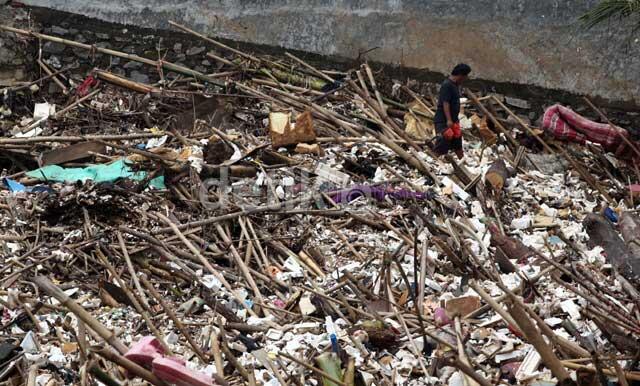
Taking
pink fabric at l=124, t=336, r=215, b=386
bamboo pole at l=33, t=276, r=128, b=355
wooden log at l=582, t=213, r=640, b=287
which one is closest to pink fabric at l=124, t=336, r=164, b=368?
pink fabric at l=124, t=336, r=215, b=386

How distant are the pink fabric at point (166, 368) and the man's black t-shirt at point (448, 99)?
4.49 m

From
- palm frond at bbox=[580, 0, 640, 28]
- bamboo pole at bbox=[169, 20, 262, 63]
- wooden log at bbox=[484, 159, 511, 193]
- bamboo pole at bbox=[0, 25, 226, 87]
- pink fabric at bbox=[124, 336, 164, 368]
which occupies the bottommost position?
wooden log at bbox=[484, 159, 511, 193]

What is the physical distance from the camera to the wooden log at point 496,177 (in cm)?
719

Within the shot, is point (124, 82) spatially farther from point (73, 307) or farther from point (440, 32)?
point (73, 307)

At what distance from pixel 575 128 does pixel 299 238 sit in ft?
12.8

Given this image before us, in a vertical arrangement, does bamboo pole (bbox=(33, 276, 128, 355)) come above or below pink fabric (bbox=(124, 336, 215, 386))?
above

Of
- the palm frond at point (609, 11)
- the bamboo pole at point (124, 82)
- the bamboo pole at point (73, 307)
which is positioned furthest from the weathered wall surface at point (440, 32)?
the bamboo pole at point (73, 307)

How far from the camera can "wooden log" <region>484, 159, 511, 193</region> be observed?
719cm

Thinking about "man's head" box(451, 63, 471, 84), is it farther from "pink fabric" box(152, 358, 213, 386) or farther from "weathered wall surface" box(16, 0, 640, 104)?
"pink fabric" box(152, 358, 213, 386)

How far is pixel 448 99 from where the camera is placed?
7.65 meters

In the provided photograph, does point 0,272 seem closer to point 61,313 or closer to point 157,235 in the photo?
point 61,313

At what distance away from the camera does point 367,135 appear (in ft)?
26.5

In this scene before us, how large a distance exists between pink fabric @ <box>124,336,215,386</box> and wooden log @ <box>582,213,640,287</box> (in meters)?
3.39

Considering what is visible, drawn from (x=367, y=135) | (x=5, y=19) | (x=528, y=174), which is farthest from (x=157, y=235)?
(x=5, y=19)
